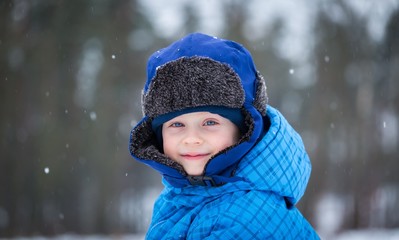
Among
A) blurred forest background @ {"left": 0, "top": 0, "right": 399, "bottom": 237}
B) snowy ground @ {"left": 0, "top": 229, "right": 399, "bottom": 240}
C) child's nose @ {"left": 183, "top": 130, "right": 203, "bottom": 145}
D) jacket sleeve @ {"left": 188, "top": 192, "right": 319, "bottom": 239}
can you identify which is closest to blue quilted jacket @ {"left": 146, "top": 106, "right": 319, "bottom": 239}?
jacket sleeve @ {"left": 188, "top": 192, "right": 319, "bottom": 239}

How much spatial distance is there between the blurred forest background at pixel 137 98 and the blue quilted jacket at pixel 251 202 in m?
12.1

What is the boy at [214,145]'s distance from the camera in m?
1.55

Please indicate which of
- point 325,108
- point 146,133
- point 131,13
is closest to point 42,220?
point 131,13

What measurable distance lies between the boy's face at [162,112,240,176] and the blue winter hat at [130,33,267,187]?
0.03 metres

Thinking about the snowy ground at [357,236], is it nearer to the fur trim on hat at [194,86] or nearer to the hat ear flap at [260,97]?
the hat ear flap at [260,97]

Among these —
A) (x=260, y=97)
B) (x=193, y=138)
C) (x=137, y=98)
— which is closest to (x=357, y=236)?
(x=137, y=98)

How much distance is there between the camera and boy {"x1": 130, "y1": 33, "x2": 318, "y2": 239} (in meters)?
1.55

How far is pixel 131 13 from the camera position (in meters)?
17.0

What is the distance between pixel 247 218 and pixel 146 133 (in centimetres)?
56

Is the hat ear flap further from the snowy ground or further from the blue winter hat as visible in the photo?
the snowy ground

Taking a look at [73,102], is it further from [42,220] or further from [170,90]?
[170,90]

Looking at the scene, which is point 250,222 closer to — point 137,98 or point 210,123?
point 210,123

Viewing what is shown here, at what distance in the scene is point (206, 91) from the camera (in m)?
1.61

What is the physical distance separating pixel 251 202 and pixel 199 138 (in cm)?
28
